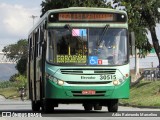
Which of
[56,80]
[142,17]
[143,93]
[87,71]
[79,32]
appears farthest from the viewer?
[142,17]

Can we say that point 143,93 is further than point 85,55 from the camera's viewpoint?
Yes

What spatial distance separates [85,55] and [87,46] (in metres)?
0.32

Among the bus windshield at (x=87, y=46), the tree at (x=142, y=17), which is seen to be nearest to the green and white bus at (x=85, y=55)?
the bus windshield at (x=87, y=46)

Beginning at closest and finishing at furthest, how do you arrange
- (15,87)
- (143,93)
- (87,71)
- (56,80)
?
(56,80) → (87,71) → (143,93) → (15,87)

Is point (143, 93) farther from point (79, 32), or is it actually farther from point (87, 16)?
point (79, 32)

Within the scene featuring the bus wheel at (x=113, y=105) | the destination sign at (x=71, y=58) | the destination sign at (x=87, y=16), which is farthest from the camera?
the bus wheel at (x=113, y=105)

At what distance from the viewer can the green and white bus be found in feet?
73.4

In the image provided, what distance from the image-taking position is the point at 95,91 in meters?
22.4

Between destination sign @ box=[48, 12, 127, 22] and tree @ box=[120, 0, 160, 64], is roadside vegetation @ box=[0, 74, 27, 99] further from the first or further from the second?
destination sign @ box=[48, 12, 127, 22]

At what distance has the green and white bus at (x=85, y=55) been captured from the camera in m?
22.4

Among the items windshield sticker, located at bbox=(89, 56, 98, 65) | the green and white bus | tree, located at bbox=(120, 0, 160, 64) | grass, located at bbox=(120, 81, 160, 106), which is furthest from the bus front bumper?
tree, located at bbox=(120, 0, 160, 64)

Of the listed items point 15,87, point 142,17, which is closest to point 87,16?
point 142,17

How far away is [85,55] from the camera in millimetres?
22562

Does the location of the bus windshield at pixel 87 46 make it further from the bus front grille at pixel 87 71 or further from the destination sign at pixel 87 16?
the destination sign at pixel 87 16
